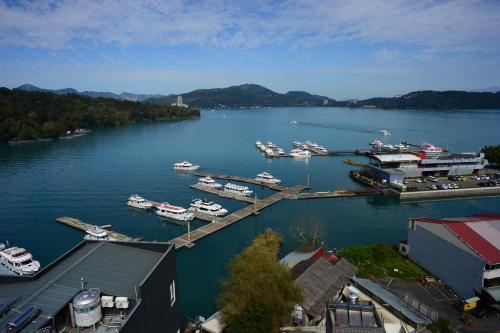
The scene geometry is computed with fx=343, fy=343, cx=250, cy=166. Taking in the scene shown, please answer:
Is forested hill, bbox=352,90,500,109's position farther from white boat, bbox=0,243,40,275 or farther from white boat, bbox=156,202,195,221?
white boat, bbox=0,243,40,275

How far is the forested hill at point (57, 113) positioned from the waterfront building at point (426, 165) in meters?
62.0

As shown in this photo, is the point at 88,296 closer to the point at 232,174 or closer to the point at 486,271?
the point at 486,271

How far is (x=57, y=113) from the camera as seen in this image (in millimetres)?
80562

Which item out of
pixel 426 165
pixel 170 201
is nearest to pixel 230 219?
pixel 170 201

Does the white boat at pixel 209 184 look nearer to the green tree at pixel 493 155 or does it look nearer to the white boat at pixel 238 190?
the white boat at pixel 238 190

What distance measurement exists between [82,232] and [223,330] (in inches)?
637

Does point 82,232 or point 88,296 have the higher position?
point 88,296

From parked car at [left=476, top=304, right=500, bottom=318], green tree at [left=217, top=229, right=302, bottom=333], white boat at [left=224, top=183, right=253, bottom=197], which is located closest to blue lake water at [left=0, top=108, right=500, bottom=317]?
white boat at [left=224, top=183, right=253, bottom=197]

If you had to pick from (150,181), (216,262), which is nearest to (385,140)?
(150,181)

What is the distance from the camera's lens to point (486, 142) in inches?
2712

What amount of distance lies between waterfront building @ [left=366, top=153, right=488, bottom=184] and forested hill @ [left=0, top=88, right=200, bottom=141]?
6204 centimetres

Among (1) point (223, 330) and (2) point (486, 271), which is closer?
(1) point (223, 330)

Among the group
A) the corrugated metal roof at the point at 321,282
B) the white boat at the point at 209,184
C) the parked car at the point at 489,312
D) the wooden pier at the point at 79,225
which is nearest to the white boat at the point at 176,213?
the wooden pier at the point at 79,225

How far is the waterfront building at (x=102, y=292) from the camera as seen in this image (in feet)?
22.3
